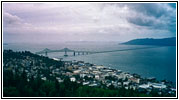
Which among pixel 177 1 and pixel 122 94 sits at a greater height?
pixel 177 1

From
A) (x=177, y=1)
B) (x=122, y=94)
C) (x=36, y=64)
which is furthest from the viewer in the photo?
(x=36, y=64)

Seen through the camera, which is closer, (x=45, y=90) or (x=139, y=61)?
(x=45, y=90)

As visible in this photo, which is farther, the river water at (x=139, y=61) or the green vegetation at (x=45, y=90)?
the river water at (x=139, y=61)

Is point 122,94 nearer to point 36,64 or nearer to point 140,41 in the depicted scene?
point 36,64

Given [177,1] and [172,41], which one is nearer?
[177,1]

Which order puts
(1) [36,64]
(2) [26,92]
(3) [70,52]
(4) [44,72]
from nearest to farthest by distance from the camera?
1. (2) [26,92]
2. (4) [44,72]
3. (1) [36,64]
4. (3) [70,52]

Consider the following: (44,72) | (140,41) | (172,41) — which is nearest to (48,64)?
(44,72)

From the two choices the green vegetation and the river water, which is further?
the river water

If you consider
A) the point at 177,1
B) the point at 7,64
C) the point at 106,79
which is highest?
the point at 177,1

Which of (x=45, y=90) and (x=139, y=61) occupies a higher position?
(x=45, y=90)
